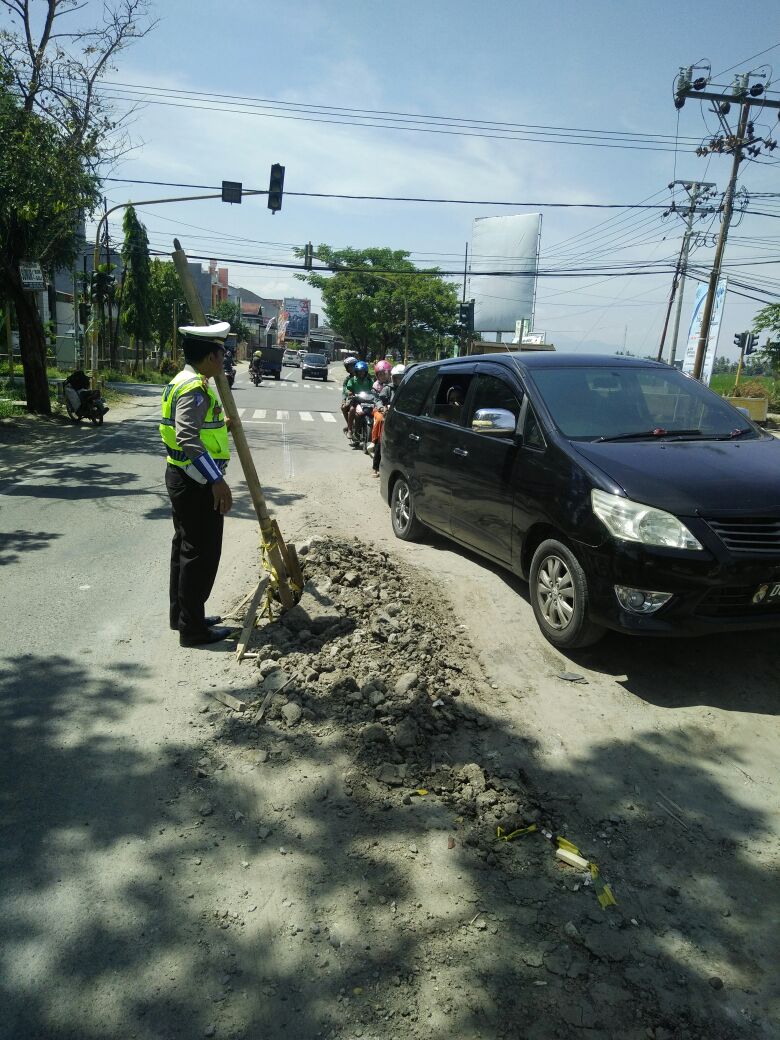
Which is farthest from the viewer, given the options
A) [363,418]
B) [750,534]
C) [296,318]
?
[296,318]

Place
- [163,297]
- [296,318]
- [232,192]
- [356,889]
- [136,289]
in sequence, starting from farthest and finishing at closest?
1. [296,318]
2. [163,297]
3. [136,289]
4. [232,192]
5. [356,889]

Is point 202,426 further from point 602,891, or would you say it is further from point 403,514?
point 403,514

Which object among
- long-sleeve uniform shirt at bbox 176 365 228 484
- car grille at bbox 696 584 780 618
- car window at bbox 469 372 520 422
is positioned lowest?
car grille at bbox 696 584 780 618

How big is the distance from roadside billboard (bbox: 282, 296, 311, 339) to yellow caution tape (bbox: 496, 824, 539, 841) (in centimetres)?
12086

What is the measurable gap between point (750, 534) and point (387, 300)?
60120 mm

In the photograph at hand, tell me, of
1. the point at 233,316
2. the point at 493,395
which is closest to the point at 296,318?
the point at 233,316

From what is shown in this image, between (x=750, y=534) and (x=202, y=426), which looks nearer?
(x=750, y=534)

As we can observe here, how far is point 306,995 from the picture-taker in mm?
2293

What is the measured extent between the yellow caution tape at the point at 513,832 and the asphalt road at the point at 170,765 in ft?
0.71

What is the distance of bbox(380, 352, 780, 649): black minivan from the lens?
158 inches

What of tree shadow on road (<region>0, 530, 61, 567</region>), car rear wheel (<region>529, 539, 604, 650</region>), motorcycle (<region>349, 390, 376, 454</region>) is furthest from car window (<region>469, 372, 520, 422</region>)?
motorcycle (<region>349, 390, 376, 454</region>)

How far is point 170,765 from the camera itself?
3514mm

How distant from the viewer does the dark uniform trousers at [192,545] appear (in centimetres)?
459

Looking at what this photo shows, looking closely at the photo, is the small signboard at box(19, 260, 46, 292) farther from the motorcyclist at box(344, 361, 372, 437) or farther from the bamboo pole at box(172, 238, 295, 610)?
the bamboo pole at box(172, 238, 295, 610)
